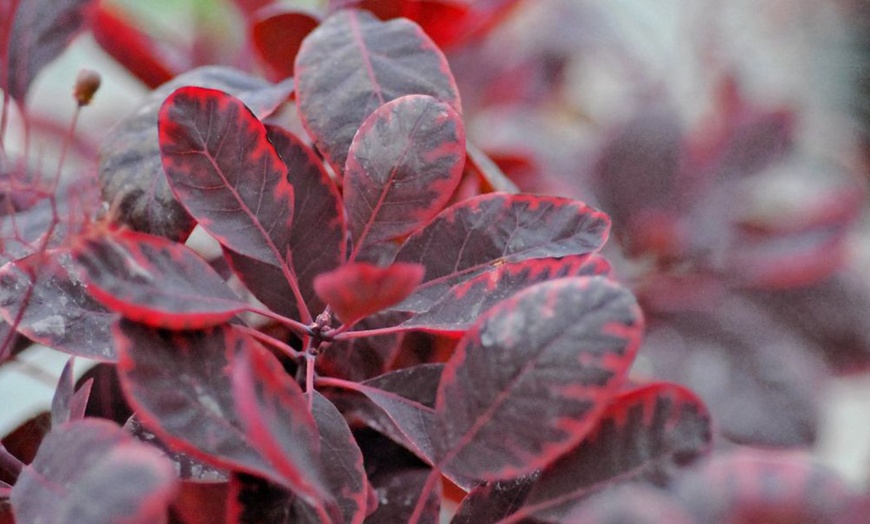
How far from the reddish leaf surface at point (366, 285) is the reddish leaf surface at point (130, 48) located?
46 cm

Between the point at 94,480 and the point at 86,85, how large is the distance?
0.91 feet

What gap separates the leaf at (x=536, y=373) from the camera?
30 cm

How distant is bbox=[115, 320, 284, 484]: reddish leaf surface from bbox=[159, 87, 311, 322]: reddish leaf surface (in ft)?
0.22

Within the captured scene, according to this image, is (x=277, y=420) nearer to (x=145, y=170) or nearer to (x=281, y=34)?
(x=145, y=170)

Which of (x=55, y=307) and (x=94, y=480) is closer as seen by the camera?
(x=94, y=480)

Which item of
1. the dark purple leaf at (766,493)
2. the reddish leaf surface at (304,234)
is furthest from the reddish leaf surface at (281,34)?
the dark purple leaf at (766,493)

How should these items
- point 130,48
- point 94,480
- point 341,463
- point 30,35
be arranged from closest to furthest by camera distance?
Result: point 94,480, point 341,463, point 30,35, point 130,48

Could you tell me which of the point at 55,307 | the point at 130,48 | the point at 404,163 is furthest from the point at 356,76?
the point at 130,48

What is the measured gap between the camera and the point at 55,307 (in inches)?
14.8

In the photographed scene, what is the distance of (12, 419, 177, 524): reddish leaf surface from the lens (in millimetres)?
242

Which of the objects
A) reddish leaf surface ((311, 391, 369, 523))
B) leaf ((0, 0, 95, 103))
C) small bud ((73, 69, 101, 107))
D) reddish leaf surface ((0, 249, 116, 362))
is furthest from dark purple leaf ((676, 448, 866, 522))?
leaf ((0, 0, 95, 103))

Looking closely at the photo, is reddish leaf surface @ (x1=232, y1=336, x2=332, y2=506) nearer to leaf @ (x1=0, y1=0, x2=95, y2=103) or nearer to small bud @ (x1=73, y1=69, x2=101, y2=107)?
small bud @ (x1=73, y1=69, x2=101, y2=107)

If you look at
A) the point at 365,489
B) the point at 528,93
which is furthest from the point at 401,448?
the point at 528,93

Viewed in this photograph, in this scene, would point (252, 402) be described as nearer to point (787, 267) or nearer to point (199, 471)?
point (199, 471)
